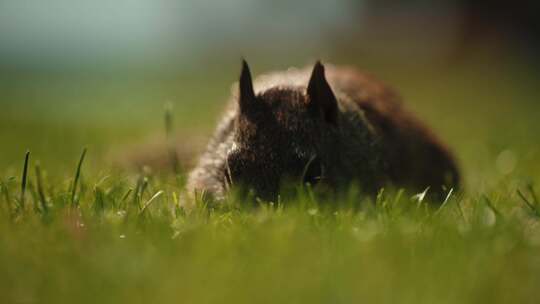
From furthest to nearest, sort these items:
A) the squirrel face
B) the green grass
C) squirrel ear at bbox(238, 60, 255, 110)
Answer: squirrel ear at bbox(238, 60, 255, 110) → the squirrel face → the green grass

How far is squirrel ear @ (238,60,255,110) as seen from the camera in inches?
165

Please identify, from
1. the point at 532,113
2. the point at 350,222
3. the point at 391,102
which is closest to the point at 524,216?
the point at 350,222

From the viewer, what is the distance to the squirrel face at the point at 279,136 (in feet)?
12.1

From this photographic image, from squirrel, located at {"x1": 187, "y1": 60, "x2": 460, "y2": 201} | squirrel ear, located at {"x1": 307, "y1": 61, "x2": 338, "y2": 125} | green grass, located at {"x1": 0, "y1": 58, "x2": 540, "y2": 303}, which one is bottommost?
green grass, located at {"x1": 0, "y1": 58, "x2": 540, "y2": 303}

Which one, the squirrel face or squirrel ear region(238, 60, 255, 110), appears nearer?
the squirrel face

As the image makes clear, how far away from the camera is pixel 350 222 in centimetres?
308

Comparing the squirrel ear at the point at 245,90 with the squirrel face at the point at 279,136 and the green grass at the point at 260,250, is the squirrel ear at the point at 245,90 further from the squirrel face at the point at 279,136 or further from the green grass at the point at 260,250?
the green grass at the point at 260,250

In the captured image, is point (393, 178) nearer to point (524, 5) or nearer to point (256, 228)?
point (256, 228)

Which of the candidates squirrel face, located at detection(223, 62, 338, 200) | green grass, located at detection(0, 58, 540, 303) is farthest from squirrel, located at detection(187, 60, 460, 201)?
green grass, located at detection(0, 58, 540, 303)

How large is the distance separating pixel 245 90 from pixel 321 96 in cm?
46

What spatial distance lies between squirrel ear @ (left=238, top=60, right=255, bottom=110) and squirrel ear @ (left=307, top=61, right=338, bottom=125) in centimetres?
35

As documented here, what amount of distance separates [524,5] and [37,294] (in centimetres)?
1784

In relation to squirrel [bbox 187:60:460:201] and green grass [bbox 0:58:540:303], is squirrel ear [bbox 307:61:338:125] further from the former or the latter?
→ green grass [bbox 0:58:540:303]

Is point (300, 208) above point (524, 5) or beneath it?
beneath
